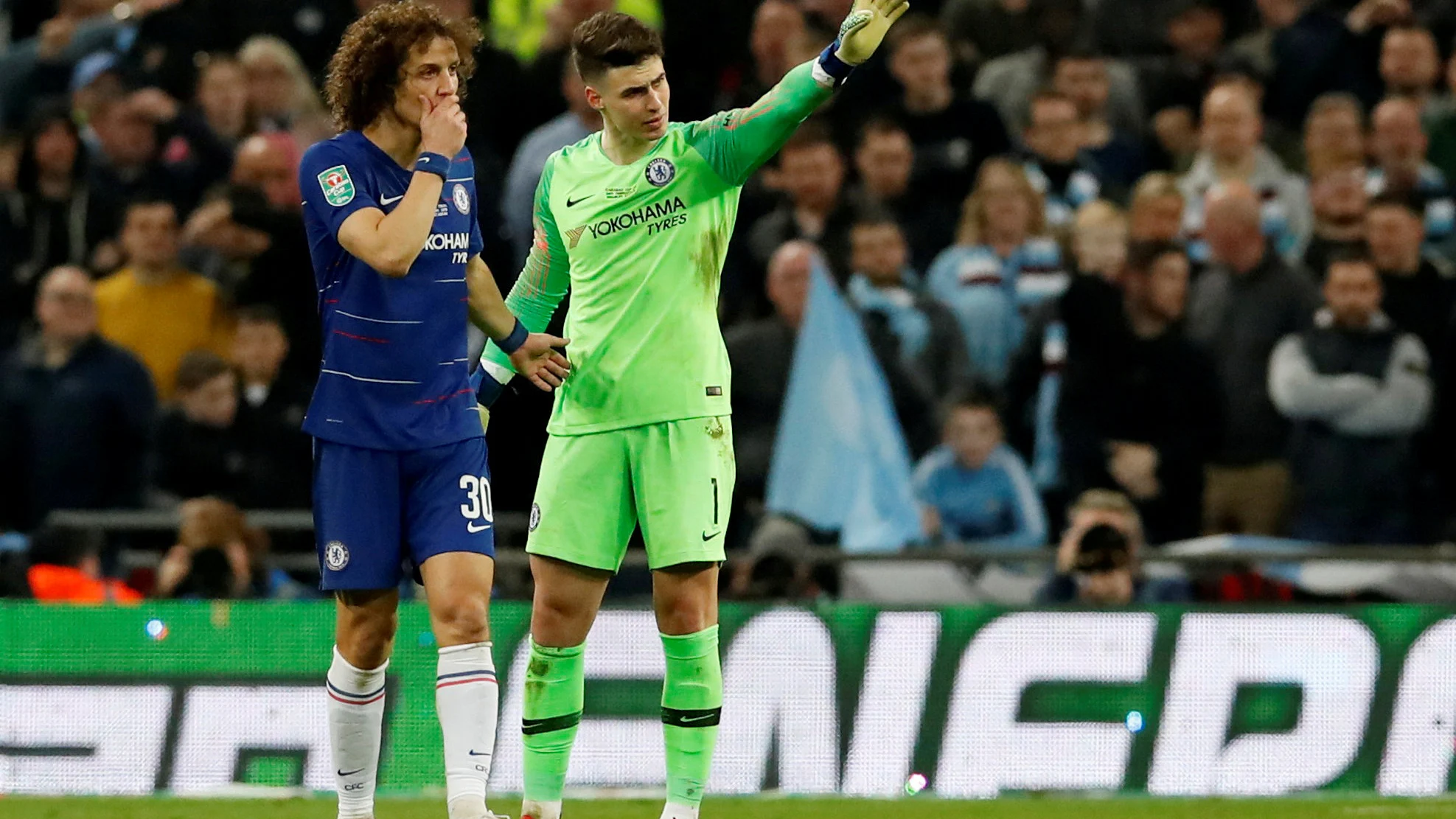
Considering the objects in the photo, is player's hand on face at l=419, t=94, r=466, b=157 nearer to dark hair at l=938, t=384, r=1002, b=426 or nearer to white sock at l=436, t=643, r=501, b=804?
white sock at l=436, t=643, r=501, b=804

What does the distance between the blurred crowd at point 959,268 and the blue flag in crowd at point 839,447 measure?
0.55 ft

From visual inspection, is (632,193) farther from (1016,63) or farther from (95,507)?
(1016,63)

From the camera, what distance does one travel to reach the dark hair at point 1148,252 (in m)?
11.6

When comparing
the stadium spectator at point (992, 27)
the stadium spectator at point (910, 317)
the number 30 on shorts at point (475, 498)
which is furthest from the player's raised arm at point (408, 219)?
the stadium spectator at point (992, 27)

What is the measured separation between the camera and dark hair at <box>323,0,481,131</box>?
6.79m

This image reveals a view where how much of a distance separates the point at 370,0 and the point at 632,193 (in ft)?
21.5

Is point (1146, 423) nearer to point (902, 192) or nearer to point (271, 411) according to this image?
point (902, 192)

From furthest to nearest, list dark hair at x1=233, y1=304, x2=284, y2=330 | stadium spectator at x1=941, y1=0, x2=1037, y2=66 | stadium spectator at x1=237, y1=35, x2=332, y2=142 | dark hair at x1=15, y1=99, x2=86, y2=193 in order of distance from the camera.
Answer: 1. stadium spectator at x1=941, y1=0, x2=1037, y2=66
2. stadium spectator at x1=237, y1=35, x2=332, y2=142
3. dark hair at x1=15, y1=99, x2=86, y2=193
4. dark hair at x1=233, y1=304, x2=284, y2=330

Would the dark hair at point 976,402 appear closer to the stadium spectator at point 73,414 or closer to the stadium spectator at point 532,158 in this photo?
the stadium spectator at point 532,158

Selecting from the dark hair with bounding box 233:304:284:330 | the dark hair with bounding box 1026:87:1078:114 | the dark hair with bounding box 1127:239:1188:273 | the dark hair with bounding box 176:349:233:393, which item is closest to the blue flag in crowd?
the dark hair with bounding box 1127:239:1188:273

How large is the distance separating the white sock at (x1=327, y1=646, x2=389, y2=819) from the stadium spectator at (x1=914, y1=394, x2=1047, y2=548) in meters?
4.89

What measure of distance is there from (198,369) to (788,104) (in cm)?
551

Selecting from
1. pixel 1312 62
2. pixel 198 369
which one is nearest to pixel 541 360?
pixel 198 369

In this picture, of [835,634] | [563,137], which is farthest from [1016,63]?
[835,634]
